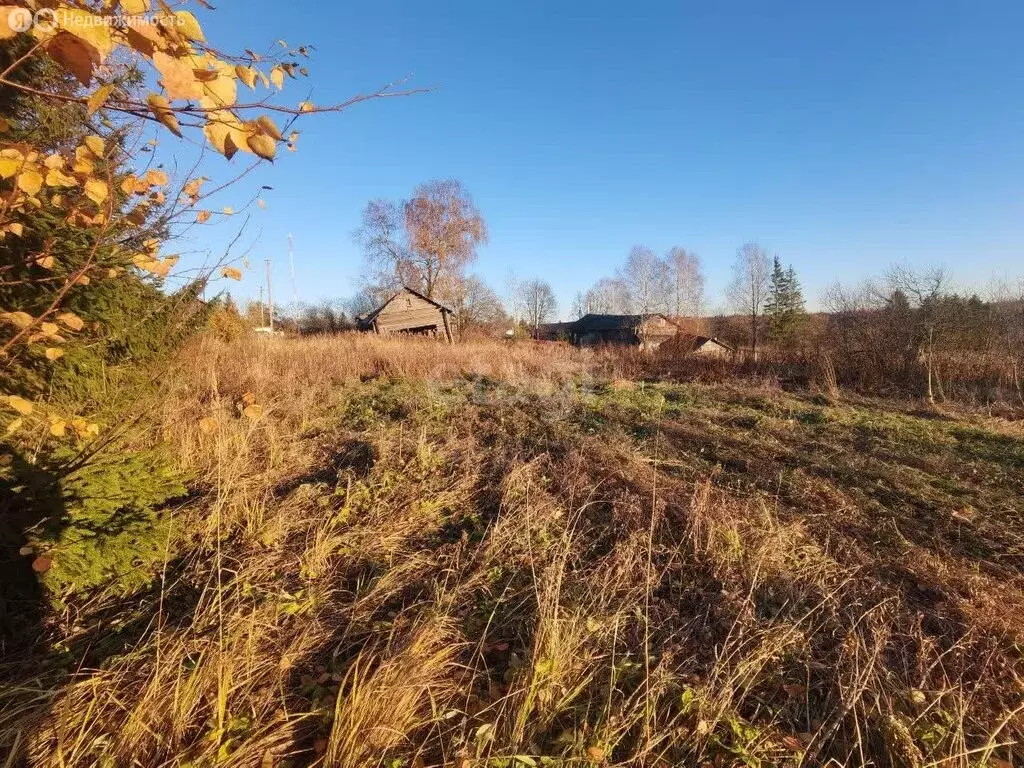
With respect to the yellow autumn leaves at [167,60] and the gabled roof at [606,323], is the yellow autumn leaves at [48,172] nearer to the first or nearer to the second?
the yellow autumn leaves at [167,60]

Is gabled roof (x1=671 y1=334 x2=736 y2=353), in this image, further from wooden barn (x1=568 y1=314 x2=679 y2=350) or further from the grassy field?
the grassy field

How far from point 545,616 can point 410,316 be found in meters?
30.4

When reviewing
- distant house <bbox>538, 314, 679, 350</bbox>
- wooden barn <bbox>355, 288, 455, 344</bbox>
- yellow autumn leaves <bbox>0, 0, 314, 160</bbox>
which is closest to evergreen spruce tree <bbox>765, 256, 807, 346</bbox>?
distant house <bbox>538, 314, 679, 350</bbox>

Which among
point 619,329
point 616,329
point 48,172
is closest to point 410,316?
point 619,329

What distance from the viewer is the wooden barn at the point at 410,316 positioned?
30562 millimetres

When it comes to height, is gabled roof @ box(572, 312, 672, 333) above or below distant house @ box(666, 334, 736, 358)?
above

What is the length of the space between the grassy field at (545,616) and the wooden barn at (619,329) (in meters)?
27.8

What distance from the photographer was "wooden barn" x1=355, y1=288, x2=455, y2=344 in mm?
30562

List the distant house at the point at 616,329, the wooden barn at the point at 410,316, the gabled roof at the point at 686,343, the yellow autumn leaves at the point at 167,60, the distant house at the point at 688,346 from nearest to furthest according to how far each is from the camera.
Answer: the yellow autumn leaves at the point at 167,60
the distant house at the point at 688,346
the gabled roof at the point at 686,343
the wooden barn at the point at 410,316
the distant house at the point at 616,329

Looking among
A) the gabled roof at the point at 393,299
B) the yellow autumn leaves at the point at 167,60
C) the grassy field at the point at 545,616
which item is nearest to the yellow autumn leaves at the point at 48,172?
the yellow autumn leaves at the point at 167,60

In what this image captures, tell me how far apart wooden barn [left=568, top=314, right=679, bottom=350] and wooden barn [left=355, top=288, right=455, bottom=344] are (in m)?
10.5

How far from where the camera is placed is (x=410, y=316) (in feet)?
103

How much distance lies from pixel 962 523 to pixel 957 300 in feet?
42.9

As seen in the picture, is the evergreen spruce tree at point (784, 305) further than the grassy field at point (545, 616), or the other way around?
the evergreen spruce tree at point (784, 305)
